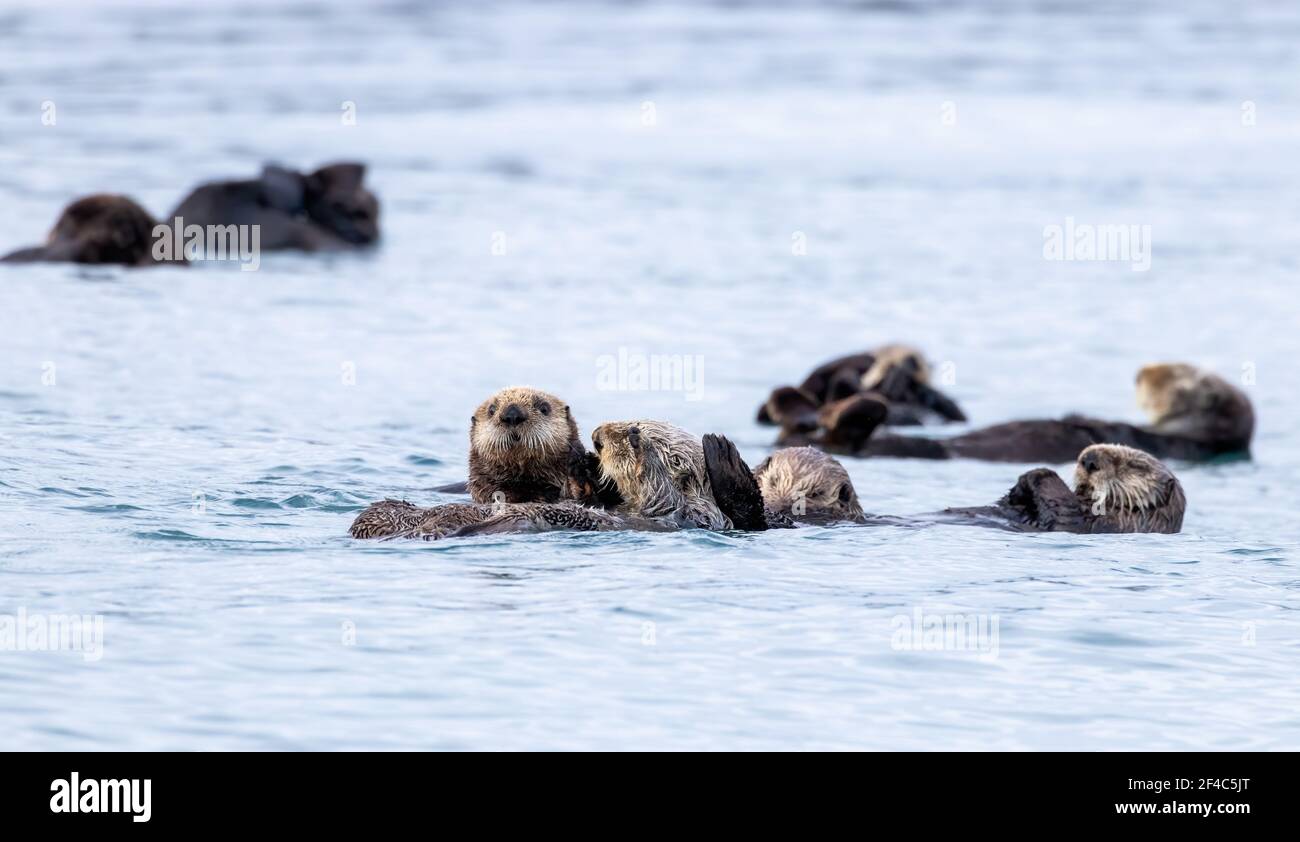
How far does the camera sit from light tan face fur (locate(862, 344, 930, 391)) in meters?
11.2

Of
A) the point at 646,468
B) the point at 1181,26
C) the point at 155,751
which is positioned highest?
the point at 1181,26

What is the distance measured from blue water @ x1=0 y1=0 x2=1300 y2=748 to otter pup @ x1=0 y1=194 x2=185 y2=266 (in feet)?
0.63

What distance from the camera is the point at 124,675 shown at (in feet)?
15.6

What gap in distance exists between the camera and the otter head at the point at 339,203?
1547 centimetres

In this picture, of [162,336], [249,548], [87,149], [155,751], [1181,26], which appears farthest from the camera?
[1181,26]

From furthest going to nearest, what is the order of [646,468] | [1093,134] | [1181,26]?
[1181,26], [1093,134], [646,468]

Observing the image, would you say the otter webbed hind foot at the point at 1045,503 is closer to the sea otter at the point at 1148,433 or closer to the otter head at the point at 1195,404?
the sea otter at the point at 1148,433

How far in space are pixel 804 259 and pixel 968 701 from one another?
11707mm

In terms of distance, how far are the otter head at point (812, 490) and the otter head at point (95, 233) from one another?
7.50 metres

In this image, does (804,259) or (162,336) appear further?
(804,259)

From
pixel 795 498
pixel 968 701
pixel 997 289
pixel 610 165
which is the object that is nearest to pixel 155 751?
pixel 968 701

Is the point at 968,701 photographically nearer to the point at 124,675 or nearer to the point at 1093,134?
the point at 124,675

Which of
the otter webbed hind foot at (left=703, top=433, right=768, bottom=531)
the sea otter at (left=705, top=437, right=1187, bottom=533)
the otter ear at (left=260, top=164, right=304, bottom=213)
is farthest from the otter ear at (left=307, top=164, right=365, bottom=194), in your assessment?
the otter webbed hind foot at (left=703, top=433, right=768, bottom=531)

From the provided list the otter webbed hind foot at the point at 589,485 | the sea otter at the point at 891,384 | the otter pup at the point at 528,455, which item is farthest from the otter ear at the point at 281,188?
the otter webbed hind foot at the point at 589,485
